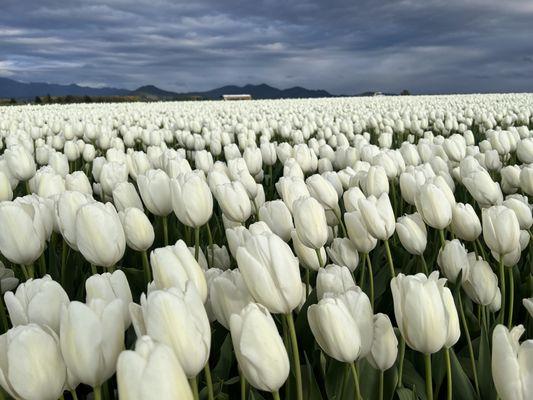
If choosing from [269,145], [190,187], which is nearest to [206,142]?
[269,145]

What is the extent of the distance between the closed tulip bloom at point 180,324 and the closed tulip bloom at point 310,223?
2.91ft

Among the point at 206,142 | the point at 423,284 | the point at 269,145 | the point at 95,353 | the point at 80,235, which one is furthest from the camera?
the point at 206,142

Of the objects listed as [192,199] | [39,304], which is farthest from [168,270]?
[192,199]

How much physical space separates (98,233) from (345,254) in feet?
3.09

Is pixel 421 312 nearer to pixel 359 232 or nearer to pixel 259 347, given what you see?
pixel 259 347

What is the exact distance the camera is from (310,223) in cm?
206

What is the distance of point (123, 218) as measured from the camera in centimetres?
239

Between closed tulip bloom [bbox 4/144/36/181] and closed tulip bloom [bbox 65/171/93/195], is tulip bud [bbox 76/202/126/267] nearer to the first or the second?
closed tulip bloom [bbox 65/171/93/195]

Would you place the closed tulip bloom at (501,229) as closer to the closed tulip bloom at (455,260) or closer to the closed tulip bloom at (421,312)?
the closed tulip bloom at (455,260)

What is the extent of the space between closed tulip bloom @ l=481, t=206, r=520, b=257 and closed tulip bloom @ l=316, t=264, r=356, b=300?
657 millimetres

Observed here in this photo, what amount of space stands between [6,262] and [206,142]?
17.2 feet

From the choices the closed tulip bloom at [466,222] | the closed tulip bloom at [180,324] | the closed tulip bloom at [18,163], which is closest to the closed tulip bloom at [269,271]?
the closed tulip bloom at [180,324]

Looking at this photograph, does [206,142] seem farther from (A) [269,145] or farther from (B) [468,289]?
(B) [468,289]

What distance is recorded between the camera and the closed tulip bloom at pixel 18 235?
2072mm
